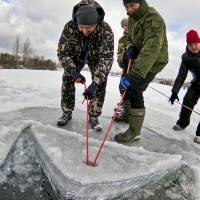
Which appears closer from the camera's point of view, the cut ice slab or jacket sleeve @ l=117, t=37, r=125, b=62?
the cut ice slab

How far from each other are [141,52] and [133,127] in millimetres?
921

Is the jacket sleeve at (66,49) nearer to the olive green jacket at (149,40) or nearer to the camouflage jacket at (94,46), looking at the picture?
the camouflage jacket at (94,46)

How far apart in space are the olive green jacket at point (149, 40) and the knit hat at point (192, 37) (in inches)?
24.3

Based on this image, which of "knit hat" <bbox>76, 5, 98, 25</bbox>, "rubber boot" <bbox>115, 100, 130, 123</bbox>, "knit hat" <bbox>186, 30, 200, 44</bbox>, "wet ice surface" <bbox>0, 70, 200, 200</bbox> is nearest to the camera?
"wet ice surface" <bbox>0, 70, 200, 200</bbox>

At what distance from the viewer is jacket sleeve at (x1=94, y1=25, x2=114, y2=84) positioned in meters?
3.57

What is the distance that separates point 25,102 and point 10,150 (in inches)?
87.1

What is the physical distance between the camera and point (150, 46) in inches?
128

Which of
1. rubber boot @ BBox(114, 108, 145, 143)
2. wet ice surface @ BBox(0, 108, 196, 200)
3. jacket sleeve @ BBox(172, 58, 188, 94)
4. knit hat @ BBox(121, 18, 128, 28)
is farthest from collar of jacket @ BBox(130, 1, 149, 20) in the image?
knit hat @ BBox(121, 18, 128, 28)

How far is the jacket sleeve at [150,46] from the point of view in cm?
324

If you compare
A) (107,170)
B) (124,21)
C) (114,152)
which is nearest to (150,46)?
(114,152)

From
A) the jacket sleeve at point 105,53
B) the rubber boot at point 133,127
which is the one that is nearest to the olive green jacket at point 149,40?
the jacket sleeve at point 105,53

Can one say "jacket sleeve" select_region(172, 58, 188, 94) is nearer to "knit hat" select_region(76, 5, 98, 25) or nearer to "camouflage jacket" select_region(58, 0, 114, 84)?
"camouflage jacket" select_region(58, 0, 114, 84)

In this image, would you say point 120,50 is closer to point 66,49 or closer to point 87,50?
point 87,50

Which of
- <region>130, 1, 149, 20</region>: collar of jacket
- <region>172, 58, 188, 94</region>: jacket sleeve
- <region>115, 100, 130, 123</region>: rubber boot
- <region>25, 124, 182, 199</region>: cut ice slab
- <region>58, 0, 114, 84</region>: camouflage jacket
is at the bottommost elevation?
<region>25, 124, 182, 199</region>: cut ice slab
